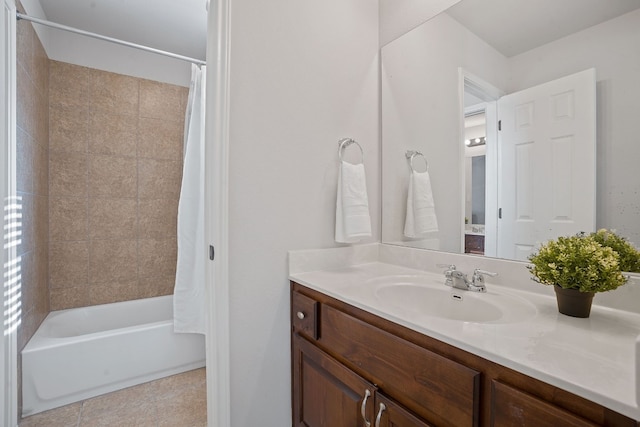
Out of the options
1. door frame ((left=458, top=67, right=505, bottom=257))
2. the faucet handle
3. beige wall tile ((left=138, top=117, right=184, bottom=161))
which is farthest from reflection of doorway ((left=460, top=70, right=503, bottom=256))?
beige wall tile ((left=138, top=117, right=184, bottom=161))

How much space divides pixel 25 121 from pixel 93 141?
25.7 inches

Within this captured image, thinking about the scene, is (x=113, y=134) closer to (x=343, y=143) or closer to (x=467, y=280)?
(x=343, y=143)

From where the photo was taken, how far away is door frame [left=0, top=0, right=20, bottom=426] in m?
1.27

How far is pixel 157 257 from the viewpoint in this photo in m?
2.51

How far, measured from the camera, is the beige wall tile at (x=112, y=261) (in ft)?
7.42

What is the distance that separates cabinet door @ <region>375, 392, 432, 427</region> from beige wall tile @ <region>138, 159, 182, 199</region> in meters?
2.37

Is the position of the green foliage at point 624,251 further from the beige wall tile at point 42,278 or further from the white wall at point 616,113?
the beige wall tile at point 42,278

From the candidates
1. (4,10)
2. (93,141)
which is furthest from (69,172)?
(4,10)

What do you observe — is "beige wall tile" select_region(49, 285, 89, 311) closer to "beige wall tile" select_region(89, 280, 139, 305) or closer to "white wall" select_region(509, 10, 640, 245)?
"beige wall tile" select_region(89, 280, 139, 305)

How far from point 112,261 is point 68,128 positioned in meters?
1.03

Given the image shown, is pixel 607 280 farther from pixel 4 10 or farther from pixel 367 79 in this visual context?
pixel 4 10

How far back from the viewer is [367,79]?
4.95ft

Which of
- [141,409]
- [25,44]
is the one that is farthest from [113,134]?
[141,409]

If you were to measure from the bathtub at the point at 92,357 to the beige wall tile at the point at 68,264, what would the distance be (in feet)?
0.69
